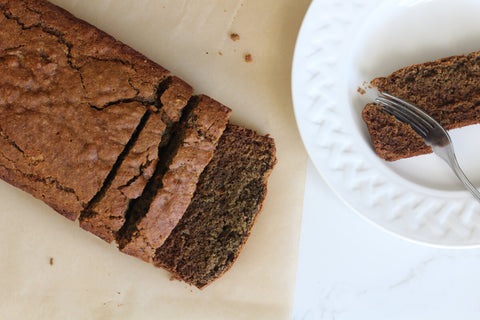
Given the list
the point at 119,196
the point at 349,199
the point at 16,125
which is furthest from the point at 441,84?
the point at 16,125

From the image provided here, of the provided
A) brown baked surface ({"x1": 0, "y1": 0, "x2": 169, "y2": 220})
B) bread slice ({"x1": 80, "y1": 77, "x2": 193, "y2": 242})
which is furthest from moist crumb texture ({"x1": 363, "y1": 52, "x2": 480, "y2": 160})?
brown baked surface ({"x1": 0, "y1": 0, "x2": 169, "y2": 220})

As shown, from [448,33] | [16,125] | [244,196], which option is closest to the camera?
[16,125]

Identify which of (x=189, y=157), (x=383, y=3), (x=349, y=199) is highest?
(x=383, y=3)

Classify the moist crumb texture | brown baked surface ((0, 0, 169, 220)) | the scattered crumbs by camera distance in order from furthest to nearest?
the scattered crumbs
the moist crumb texture
brown baked surface ((0, 0, 169, 220))

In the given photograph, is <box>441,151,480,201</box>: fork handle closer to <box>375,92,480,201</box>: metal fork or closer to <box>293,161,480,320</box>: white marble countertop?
<box>375,92,480,201</box>: metal fork

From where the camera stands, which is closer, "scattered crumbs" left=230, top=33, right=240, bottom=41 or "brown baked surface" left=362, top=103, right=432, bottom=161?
"brown baked surface" left=362, top=103, right=432, bottom=161

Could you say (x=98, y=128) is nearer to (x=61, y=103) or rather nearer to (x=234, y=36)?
(x=61, y=103)

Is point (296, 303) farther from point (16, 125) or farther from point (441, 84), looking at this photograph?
point (16, 125)
